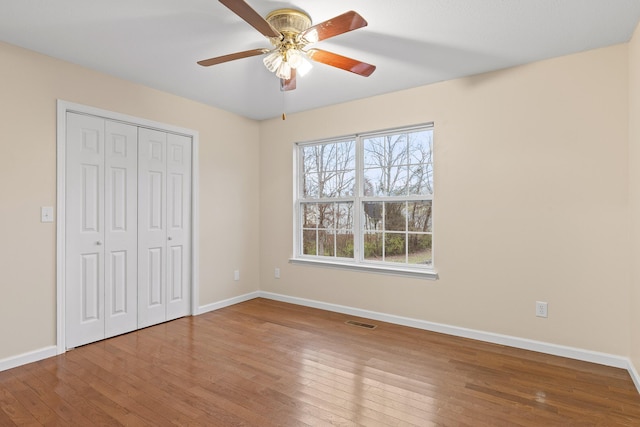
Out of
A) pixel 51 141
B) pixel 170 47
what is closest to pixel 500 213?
pixel 170 47

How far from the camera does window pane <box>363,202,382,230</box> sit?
12.5ft

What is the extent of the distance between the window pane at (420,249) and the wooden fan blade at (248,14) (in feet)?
7.92

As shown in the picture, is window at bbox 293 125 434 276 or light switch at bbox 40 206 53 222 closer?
light switch at bbox 40 206 53 222

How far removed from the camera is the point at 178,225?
378cm

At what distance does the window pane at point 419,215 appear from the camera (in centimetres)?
349

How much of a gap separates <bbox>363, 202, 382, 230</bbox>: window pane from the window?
0.04ft

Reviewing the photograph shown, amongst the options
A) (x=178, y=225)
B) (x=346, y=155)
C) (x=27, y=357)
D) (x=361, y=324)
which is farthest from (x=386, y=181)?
(x=27, y=357)

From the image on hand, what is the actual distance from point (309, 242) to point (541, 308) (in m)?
2.58

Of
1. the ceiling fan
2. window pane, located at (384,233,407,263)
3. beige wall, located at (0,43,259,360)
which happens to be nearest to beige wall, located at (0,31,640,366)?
beige wall, located at (0,43,259,360)

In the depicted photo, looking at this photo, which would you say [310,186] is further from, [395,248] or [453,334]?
[453,334]

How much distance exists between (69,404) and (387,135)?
11.5 feet

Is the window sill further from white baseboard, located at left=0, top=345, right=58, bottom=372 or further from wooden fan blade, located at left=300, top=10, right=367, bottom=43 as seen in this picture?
white baseboard, located at left=0, top=345, right=58, bottom=372

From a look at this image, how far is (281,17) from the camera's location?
2.13 metres

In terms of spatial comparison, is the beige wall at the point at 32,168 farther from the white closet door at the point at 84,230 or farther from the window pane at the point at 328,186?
the window pane at the point at 328,186
